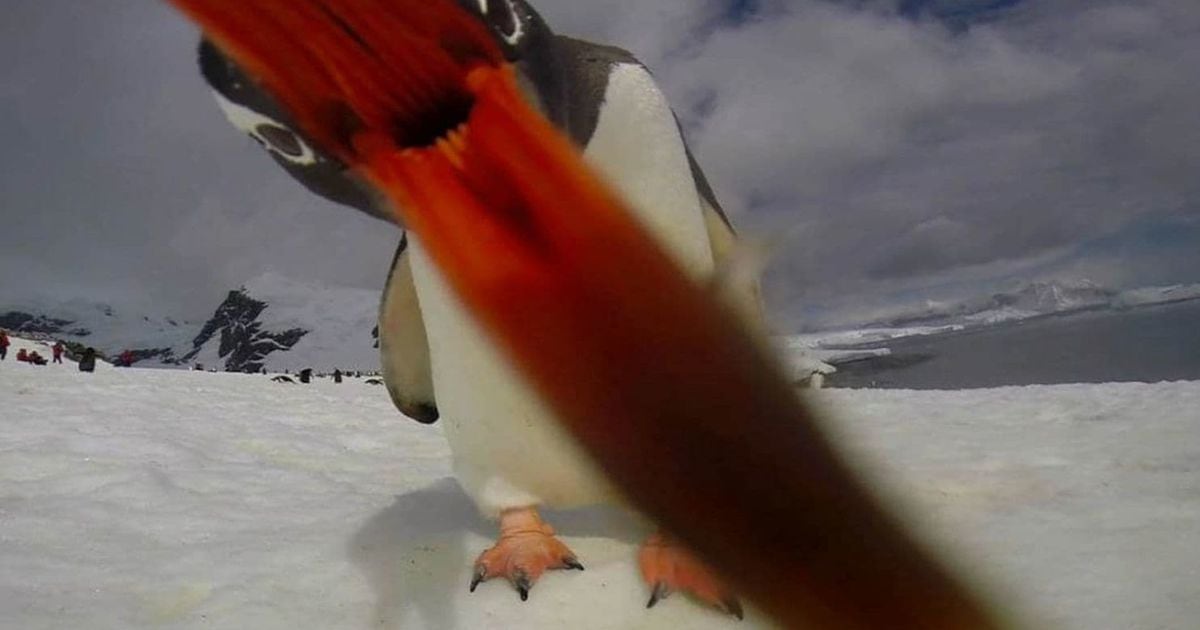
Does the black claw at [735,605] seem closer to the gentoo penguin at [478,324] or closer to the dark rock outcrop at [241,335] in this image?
the gentoo penguin at [478,324]

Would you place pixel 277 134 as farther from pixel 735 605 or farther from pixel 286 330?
pixel 286 330

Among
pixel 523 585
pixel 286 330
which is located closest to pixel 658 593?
pixel 523 585

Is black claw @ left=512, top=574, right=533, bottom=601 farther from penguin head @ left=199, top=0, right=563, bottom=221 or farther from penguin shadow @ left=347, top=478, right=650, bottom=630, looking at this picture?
penguin head @ left=199, top=0, right=563, bottom=221

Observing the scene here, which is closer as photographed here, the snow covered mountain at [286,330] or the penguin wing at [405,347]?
the penguin wing at [405,347]

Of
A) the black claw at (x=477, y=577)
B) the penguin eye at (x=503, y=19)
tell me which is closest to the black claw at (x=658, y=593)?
the black claw at (x=477, y=577)

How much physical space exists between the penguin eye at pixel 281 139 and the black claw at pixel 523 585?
5.00 ft

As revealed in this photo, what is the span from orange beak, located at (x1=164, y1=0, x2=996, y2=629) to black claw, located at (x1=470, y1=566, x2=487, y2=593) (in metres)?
1.76

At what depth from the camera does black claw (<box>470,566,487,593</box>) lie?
2369 mm

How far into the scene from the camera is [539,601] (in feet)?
7.47

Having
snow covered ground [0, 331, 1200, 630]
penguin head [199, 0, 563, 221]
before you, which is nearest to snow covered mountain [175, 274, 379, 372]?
snow covered ground [0, 331, 1200, 630]

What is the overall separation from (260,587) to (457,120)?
2.09 meters

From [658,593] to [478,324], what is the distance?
5.00 ft

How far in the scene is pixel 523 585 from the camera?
7.55 feet

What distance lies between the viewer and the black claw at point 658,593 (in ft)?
6.73
